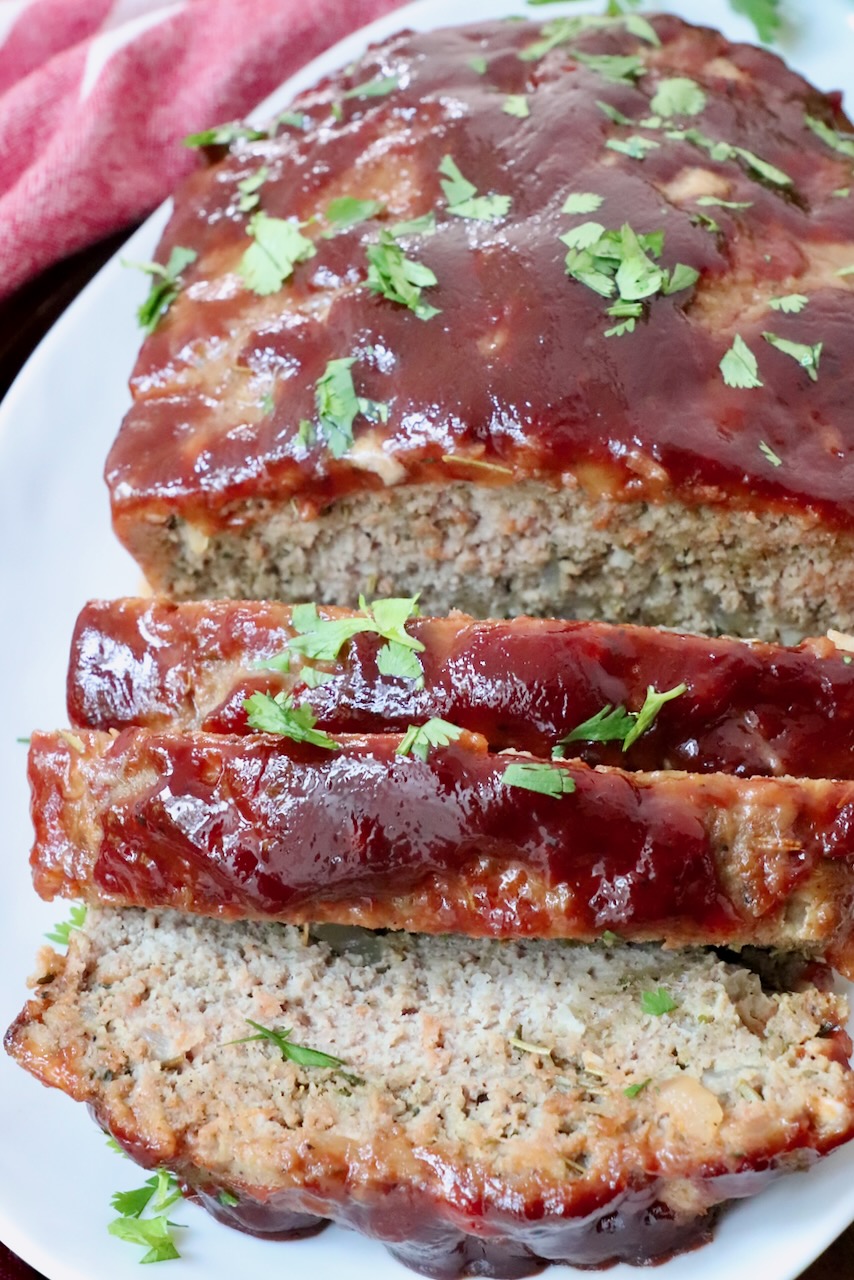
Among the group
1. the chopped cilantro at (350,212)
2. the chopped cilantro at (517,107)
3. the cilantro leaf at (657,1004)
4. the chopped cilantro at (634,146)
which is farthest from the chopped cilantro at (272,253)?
the cilantro leaf at (657,1004)

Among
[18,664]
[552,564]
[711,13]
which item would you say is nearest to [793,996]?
[552,564]

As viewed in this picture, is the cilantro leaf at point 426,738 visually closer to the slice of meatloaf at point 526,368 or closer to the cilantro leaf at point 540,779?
the cilantro leaf at point 540,779

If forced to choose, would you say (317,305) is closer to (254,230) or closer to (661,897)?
→ (254,230)

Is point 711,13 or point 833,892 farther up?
point 711,13

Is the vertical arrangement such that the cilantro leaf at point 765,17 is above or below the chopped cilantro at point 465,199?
below

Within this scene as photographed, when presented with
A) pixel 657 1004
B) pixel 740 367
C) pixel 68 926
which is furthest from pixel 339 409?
pixel 657 1004

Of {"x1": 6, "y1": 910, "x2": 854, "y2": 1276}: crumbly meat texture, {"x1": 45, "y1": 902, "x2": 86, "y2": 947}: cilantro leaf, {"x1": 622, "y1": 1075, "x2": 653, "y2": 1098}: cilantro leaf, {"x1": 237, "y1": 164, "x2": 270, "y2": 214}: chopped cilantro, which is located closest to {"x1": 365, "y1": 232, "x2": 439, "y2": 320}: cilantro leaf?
{"x1": 237, "y1": 164, "x2": 270, "y2": 214}: chopped cilantro

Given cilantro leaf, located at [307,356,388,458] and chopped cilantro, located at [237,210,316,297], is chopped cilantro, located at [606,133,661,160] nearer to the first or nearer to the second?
chopped cilantro, located at [237,210,316,297]
